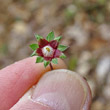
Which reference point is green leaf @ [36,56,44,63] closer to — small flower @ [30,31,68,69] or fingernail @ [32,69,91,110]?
small flower @ [30,31,68,69]

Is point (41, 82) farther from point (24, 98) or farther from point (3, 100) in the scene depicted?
point (3, 100)

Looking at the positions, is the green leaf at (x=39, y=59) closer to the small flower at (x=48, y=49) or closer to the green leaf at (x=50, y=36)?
the small flower at (x=48, y=49)

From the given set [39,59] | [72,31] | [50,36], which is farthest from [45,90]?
[72,31]

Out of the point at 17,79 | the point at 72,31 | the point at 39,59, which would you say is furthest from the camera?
the point at 72,31

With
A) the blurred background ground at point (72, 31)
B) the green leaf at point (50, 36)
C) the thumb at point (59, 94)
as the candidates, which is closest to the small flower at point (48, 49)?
the green leaf at point (50, 36)

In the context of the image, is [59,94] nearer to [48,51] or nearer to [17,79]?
[48,51]

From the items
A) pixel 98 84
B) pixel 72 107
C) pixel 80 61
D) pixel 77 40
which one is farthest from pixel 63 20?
pixel 72 107

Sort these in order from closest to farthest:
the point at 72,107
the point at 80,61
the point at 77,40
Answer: the point at 72,107 < the point at 80,61 < the point at 77,40
